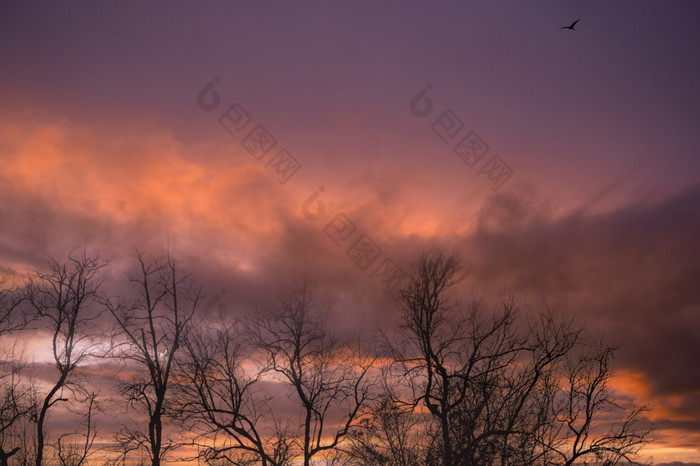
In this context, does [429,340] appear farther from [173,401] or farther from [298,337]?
[173,401]

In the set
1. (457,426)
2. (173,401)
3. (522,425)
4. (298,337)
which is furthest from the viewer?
(298,337)

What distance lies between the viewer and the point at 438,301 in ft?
89.1

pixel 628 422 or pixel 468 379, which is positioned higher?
pixel 468 379

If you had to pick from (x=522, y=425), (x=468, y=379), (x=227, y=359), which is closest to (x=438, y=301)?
(x=468, y=379)

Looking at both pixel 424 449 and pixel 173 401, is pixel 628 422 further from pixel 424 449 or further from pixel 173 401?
pixel 173 401

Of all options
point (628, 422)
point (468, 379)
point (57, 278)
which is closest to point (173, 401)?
point (57, 278)

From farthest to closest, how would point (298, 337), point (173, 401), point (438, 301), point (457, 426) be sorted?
point (298, 337) → point (173, 401) → point (438, 301) → point (457, 426)

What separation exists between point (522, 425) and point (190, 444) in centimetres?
1525

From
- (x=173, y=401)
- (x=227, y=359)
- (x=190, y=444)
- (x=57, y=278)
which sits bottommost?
(x=190, y=444)

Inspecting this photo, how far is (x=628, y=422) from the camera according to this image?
2594 centimetres

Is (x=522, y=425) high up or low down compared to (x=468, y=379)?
down

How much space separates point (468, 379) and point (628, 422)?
25.6ft

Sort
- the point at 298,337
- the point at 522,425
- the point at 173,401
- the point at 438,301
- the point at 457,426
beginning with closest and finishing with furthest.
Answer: the point at 457,426, the point at 522,425, the point at 438,301, the point at 173,401, the point at 298,337

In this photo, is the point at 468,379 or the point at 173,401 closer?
the point at 468,379
